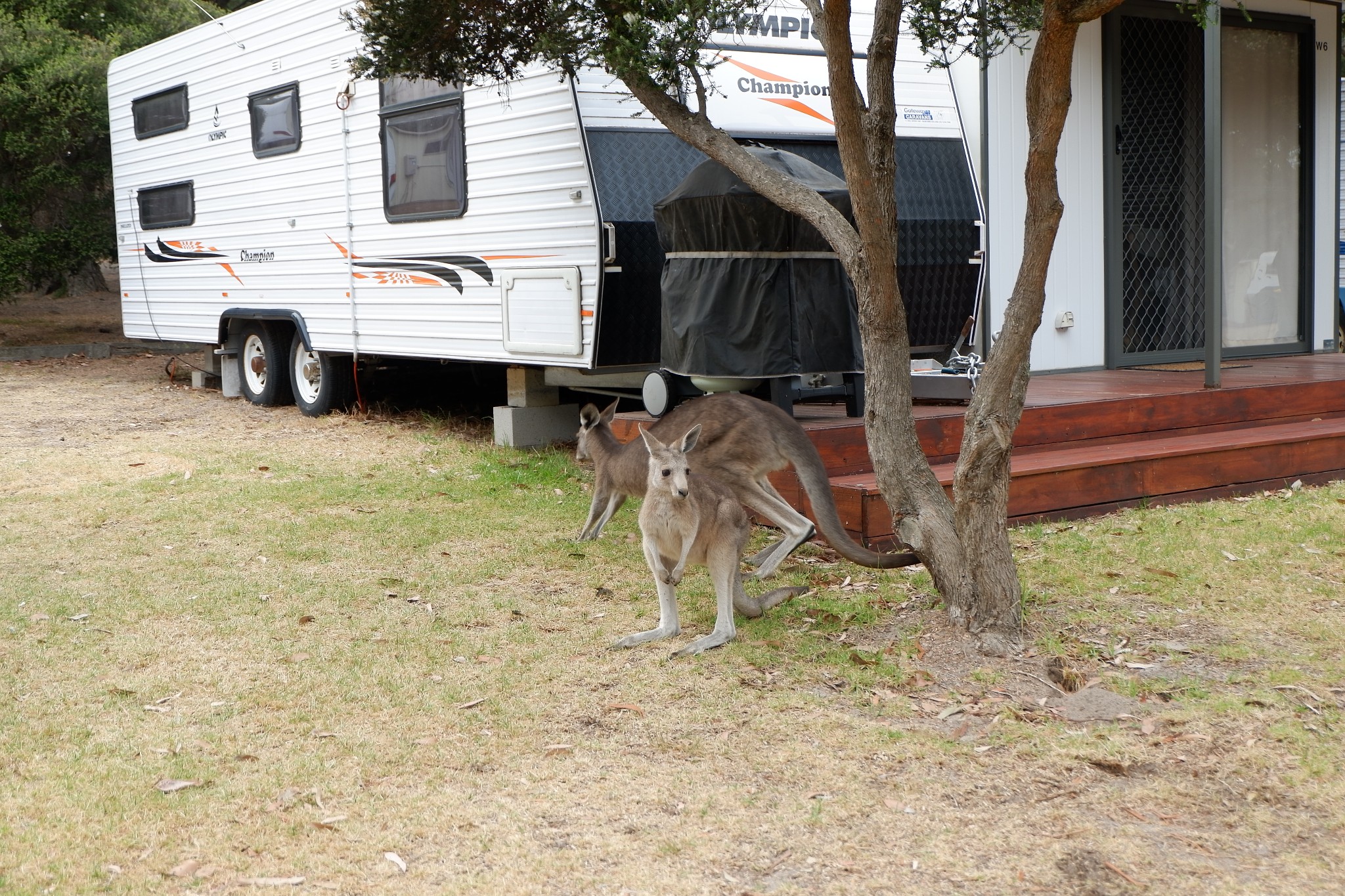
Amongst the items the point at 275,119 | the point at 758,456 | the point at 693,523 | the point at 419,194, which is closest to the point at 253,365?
the point at 275,119

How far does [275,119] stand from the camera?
38.2 feet

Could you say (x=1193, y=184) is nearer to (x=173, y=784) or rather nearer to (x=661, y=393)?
(x=661, y=393)

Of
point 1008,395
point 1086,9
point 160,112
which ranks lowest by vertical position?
point 1008,395

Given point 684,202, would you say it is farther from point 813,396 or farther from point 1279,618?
point 1279,618

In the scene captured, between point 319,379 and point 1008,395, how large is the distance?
8378 mm

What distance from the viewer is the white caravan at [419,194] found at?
841 cm

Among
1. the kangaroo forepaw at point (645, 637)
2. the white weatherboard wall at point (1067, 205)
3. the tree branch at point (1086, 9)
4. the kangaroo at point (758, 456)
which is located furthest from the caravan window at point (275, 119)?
the tree branch at point (1086, 9)

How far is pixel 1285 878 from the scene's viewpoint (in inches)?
126

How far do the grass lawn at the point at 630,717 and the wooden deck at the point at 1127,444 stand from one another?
29 centimetres

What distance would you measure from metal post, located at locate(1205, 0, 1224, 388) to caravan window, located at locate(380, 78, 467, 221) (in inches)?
198

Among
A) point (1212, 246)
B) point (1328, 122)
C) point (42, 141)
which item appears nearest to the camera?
point (1212, 246)

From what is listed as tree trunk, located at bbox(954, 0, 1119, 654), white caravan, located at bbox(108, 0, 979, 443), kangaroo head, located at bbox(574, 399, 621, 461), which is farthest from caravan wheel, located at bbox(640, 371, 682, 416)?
tree trunk, located at bbox(954, 0, 1119, 654)

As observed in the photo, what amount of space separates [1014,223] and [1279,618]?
521 cm

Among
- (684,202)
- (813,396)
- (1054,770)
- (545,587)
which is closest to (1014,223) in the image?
Result: (813,396)
